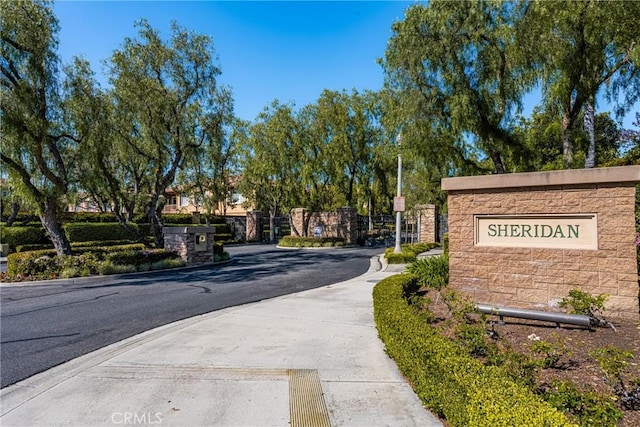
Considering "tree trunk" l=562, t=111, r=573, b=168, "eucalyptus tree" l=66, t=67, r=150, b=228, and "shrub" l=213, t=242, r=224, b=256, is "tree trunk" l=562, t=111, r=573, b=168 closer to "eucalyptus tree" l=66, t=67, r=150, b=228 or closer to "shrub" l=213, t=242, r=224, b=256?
"shrub" l=213, t=242, r=224, b=256

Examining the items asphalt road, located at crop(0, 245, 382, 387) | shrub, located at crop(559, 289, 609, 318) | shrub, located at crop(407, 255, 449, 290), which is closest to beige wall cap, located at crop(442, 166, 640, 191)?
shrub, located at crop(559, 289, 609, 318)

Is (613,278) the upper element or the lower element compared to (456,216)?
lower

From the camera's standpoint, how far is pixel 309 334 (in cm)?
582

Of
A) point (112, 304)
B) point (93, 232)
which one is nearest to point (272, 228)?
point (93, 232)

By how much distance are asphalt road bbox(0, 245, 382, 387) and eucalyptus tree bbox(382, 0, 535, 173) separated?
6.81m

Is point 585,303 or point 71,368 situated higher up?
point 585,303

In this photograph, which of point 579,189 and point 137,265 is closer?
point 579,189

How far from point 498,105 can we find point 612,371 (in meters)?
13.4

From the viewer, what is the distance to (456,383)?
2.93m

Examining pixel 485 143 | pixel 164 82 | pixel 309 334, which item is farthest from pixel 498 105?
pixel 164 82

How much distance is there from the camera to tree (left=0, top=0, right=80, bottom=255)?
11508mm

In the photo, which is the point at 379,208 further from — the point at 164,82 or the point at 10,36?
the point at 10,36

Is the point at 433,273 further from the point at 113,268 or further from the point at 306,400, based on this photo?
the point at 113,268

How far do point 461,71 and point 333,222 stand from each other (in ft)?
53.0
